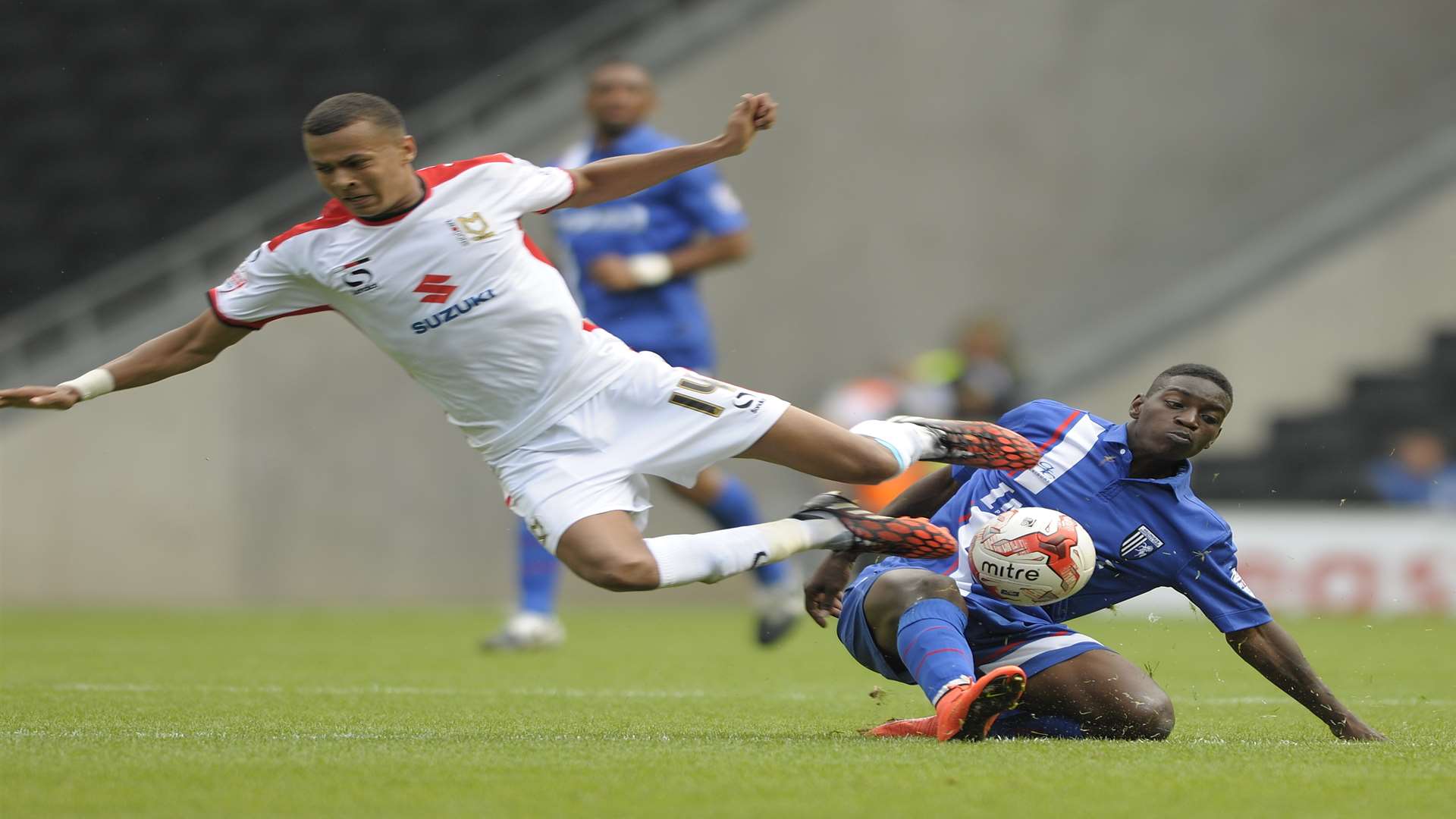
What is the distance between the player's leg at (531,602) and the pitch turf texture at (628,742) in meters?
0.23

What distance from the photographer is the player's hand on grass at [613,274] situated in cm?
728

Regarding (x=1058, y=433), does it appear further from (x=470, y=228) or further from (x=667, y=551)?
(x=470, y=228)

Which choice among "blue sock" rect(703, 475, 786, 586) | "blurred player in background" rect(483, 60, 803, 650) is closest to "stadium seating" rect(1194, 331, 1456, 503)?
"blue sock" rect(703, 475, 786, 586)

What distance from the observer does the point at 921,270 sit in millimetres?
13898

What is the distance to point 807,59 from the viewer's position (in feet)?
44.9

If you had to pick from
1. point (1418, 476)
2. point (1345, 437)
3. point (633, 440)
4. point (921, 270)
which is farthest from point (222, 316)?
point (1345, 437)

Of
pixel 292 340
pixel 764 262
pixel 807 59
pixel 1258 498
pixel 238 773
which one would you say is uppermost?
pixel 807 59

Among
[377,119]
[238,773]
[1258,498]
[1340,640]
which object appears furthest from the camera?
[1258,498]

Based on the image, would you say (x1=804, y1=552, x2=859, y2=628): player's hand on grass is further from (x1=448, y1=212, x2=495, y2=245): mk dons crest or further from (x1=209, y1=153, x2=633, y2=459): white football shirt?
(x1=448, y1=212, x2=495, y2=245): mk dons crest

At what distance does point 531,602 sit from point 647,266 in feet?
5.30

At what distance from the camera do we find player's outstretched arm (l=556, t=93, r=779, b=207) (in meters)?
5.02

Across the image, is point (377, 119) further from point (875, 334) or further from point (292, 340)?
point (875, 334)

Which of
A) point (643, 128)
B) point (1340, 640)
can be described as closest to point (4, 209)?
point (643, 128)

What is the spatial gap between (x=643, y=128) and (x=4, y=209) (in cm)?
893
